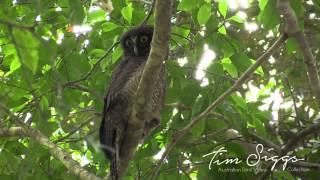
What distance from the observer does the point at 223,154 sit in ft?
11.3

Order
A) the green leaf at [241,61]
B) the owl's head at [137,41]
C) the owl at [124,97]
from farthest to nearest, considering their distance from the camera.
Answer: the owl's head at [137,41] → the owl at [124,97] → the green leaf at [241,61]

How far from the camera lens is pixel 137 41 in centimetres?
475

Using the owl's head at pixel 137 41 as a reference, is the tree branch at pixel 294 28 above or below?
below

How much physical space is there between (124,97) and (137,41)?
72 cm

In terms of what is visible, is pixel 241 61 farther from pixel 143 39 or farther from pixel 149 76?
pixel 143 39

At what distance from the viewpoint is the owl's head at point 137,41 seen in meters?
4.54

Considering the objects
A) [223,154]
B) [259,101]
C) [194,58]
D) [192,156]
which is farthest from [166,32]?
[259,101]

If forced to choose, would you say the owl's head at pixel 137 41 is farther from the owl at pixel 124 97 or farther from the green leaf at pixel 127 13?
the green leaf at pixel 127 13

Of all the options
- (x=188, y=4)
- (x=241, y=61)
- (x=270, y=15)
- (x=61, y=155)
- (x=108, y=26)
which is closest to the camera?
(x=270, y=15)

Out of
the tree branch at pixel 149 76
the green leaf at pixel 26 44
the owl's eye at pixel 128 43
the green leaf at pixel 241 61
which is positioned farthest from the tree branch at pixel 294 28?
the owl's eye at pixel 128 43

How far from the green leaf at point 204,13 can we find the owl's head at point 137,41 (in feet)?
3.74

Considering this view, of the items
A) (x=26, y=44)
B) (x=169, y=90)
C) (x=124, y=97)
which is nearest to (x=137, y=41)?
(x=124, y=97)

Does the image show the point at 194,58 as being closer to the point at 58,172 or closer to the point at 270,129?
the point at 270,129
